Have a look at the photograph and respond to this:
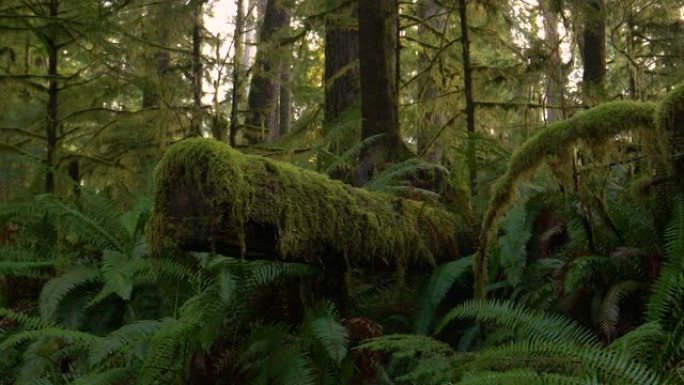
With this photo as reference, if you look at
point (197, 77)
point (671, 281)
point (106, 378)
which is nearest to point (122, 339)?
point (106, 378)

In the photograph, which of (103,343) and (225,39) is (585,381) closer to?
(103,343)

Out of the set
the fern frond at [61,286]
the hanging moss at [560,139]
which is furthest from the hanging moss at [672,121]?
the fern frond at [61,286]

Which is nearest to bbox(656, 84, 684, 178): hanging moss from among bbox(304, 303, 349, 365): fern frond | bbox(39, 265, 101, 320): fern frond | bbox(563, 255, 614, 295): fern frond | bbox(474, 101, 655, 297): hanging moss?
bbox(474, 101, 655, 297): hanging moss

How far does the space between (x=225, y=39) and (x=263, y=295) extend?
5.44m

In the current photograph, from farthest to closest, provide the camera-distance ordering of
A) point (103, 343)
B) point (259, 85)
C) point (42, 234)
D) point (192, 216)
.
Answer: point (259, 85) < point (42, 234) < point (103, 343) < point (192, 216)

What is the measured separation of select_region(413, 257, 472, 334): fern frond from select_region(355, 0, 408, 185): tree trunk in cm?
178

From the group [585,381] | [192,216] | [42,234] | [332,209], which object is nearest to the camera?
[585,381]

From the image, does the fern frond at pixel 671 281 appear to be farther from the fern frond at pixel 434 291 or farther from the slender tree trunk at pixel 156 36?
the slender tree trunk at pixel 156 36

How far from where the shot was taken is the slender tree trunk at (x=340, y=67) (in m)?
6.75

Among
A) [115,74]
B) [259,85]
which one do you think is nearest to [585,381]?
[115,74]

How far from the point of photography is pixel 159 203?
10.1ft

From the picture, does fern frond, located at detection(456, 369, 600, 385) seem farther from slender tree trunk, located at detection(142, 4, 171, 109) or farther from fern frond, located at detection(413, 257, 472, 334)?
slender tree trunk, located at detection(142, 4, 171, 109)

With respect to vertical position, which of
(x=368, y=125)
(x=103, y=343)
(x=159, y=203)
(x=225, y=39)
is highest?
(x=225, y=39)

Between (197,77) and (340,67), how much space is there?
7.48ft
